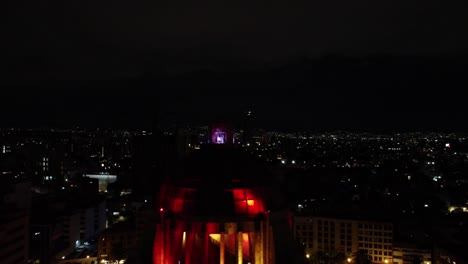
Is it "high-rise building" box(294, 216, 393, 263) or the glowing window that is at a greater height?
the glowing window

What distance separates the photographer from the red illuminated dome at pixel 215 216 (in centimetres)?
1750

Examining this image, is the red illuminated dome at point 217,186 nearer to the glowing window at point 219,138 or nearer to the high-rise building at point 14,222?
the glowing window at point 219,138

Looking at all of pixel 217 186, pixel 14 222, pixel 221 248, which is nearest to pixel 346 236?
pixel 14 222

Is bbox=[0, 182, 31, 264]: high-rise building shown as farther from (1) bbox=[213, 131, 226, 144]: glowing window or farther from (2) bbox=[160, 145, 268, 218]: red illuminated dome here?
(1) bbox=[213, 131, 226, 144]: glowing window

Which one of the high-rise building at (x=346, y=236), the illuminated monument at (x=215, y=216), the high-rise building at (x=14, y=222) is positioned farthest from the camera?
the high-rise building at (x=346, y=236)

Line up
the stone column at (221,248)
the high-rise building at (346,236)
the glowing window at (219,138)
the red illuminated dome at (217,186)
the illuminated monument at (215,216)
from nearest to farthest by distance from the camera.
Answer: the stone column at (221,248) < the illuminated monument at (215,216) < the red illuminated dome at (217,186) < the glowing window at (219,138) < the high-rise building at (346,236)

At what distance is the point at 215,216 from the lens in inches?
688

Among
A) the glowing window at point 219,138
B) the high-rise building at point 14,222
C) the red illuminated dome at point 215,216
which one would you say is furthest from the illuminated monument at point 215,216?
the high-rise building at point 14,222

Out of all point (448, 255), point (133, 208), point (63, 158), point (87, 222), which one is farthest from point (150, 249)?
point (63, 158)

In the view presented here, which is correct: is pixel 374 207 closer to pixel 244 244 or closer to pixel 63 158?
pixel 244 244

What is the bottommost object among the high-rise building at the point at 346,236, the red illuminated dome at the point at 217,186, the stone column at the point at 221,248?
the high-rise building at the point at 346,236

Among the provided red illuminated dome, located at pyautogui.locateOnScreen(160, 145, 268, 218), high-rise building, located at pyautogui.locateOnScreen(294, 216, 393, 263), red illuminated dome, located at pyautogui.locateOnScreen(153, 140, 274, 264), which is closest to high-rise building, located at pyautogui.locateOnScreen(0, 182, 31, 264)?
red illuminated dome, located at pyautogui.locateOnScreen(160, 145, 268, 218)

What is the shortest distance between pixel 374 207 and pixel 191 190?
1450 inches

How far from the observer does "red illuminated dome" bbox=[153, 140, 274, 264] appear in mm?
17500
